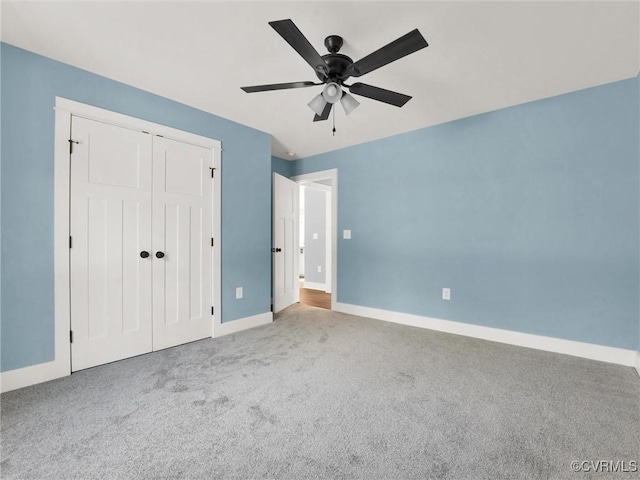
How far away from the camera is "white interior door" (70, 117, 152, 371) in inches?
91.2

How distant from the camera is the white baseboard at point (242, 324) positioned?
3216mm

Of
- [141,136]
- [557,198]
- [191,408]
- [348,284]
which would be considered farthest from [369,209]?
[191,408]

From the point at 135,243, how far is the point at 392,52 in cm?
253

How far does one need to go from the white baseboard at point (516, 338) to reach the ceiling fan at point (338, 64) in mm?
2535

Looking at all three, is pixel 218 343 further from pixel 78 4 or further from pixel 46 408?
pixel 78 4

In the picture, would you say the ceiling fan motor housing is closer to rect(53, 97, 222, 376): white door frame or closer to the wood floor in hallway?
rect(53, 97, 222, 376): white door frame

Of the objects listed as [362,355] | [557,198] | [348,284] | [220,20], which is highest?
[220,20]

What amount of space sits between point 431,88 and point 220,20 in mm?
1807

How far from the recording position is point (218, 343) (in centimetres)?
299

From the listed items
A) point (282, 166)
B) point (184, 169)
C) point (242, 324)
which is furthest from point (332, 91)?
point (282, 166)

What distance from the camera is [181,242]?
2.94m

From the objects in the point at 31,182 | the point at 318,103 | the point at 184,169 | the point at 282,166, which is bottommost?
the point at 31,182

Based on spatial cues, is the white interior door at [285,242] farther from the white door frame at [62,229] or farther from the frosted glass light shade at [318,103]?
the white door frame at [62,229]

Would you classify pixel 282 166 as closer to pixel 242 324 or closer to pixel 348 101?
pixel 242 324
